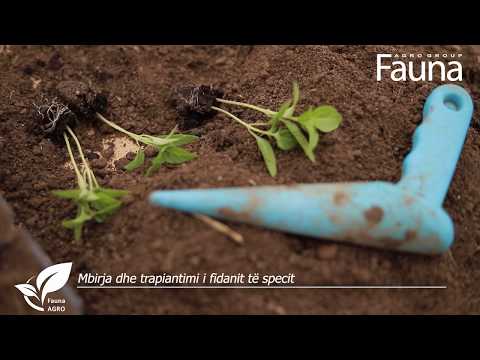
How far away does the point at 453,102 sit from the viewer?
1.26m

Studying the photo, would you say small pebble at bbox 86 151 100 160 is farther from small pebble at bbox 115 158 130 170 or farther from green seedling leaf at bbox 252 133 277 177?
green seedling leaf at bbox 252 133 277 177

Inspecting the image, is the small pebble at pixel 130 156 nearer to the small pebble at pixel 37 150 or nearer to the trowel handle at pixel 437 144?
the small pebble at pixel 37 150

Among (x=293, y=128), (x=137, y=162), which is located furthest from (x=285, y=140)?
(x=137, y=162)

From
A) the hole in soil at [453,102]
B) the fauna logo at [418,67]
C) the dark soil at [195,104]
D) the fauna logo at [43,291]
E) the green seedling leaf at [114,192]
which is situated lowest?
the fauna logo at [43,291]

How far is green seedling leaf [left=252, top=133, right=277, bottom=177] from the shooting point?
117cm

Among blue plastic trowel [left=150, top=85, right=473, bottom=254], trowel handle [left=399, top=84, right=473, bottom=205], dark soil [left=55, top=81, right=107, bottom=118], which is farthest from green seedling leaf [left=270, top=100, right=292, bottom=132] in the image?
dark soil [left=55, top=81, right=107, bottom=118]

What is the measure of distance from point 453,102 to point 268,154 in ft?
1.59

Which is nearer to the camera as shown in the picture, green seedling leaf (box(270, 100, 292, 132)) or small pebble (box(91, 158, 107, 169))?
green seedling leaf (box(270, 100, 292, 132))

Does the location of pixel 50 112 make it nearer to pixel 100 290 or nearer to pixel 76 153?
pixel 76 153

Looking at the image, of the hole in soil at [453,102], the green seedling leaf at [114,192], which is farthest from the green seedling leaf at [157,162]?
the hole in soil at [453,102]

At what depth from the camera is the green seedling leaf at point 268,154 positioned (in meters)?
1.17

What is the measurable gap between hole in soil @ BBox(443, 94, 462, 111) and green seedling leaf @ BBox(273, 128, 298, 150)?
0.40 m

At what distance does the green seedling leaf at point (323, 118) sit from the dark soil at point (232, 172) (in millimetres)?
45

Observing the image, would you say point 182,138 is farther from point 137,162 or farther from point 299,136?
point 299,136
